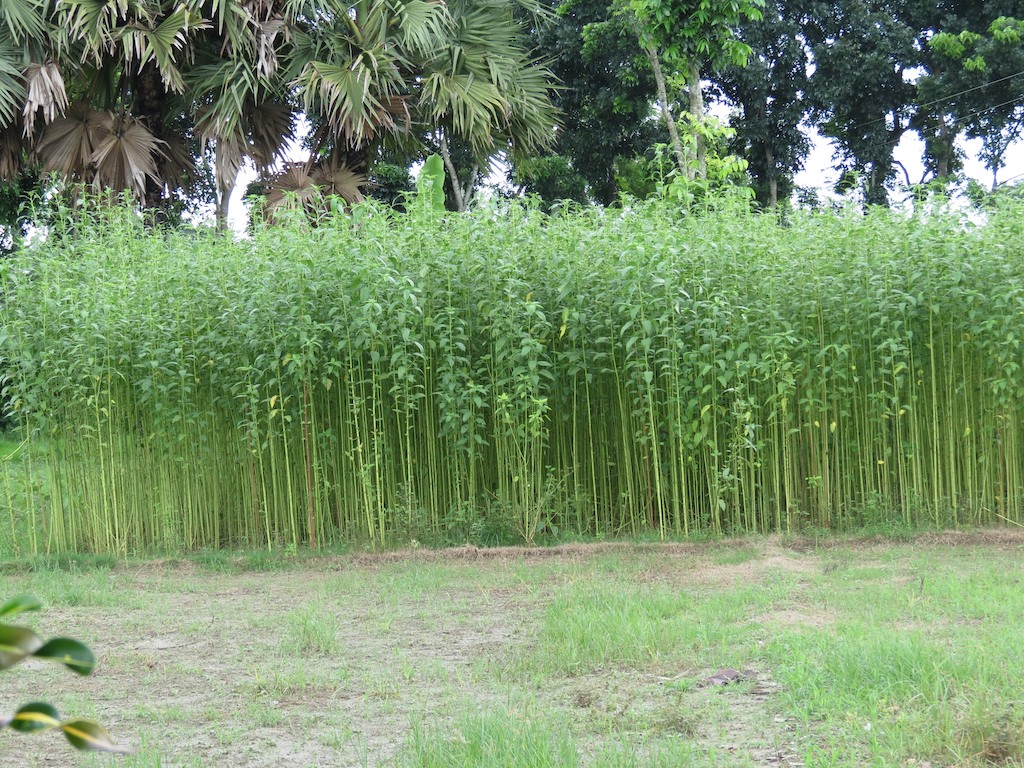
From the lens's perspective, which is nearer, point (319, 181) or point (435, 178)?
point (435, 178)

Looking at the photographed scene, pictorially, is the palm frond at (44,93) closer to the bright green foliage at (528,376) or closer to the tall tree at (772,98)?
the bright green foliage at (528,376)

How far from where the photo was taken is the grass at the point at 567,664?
289 cm

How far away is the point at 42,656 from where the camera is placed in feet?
2.24

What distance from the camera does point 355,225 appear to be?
7047mm

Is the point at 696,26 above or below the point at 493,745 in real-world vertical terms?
above

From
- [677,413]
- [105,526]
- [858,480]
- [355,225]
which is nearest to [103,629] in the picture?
[105,526]

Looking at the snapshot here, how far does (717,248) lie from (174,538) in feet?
14.3

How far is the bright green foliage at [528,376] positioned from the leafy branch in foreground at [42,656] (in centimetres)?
571

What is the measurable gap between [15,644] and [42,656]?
0.07 ft

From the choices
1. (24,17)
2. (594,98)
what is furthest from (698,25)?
(594,98)

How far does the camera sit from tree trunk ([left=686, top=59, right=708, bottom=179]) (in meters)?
10.7

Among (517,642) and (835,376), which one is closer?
(517,642)

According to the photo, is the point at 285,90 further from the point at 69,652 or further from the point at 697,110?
the point at 69,652

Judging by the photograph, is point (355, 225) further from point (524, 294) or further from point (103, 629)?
point (103, 629)
